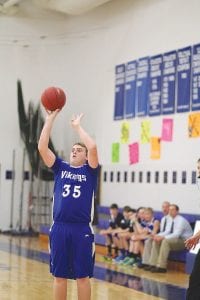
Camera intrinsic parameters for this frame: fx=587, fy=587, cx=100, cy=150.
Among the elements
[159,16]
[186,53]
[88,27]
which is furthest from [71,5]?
[186,53]

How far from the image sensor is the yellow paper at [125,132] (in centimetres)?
1302

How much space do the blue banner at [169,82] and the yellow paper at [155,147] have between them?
1.95 feet

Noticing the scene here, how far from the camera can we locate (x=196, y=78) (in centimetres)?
1102

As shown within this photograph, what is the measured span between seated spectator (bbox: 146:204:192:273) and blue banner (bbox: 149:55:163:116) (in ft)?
9.86

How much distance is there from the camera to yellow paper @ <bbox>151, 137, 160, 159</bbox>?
471 inches

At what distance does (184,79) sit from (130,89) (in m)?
1.93

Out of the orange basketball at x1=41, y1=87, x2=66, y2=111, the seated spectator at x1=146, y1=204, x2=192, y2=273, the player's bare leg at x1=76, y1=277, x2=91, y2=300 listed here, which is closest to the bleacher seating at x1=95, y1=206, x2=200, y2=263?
the seated spectator at x1=146, y1=204, x2=192, y2=273

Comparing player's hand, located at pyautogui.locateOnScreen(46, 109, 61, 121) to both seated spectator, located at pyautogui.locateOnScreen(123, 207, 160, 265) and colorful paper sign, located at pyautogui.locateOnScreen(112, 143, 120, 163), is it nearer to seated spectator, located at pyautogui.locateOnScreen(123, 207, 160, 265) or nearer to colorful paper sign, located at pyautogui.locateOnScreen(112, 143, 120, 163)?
seated spectator, located at pyautogui.locateOnScreen(123, 207, 160, 265)

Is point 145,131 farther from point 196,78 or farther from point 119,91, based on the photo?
point 196,78

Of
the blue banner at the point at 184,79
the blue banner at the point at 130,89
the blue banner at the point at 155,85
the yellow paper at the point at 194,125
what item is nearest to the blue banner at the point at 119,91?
the blue banner at the point at 130,89

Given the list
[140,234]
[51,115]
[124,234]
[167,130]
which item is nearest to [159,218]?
[124,234]

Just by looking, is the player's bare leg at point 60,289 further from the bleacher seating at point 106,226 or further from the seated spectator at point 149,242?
the bleacher seating at point 106,226

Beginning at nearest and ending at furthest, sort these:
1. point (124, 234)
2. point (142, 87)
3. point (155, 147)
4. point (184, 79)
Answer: point (124, 234) → point (184, 79) → point (155, 147) → point (142, 87)

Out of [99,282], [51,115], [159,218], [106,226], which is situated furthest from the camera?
[106,226]
